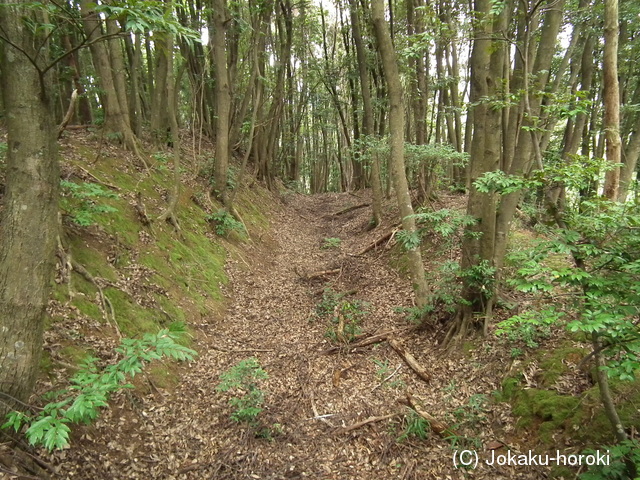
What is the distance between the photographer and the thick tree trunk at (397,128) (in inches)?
262

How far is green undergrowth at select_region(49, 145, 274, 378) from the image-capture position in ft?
16.0

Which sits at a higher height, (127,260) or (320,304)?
(127,260)

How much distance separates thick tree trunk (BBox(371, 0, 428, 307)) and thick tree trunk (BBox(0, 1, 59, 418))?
5.35 meters

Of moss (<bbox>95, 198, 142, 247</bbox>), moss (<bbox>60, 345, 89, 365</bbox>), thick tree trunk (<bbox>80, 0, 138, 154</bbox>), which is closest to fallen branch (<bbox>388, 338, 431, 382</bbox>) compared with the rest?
moss (<bbox>60, 345, 89, 365</bbox>)

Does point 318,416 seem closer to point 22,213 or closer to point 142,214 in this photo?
point 22,213

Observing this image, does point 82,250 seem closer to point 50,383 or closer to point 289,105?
point 50,383

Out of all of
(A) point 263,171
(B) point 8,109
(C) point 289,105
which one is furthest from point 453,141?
(B) point 8,109

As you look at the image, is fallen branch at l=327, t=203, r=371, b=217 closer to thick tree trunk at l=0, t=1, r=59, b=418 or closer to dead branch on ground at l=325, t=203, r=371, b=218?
dead branch on ground at l=325, t=203, r=371, b=218

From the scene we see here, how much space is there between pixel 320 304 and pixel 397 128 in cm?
406

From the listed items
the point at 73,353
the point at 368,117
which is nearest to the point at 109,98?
the point at 73,353

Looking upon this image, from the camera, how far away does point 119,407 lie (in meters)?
4.14

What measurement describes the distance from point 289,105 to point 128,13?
70.0 feet

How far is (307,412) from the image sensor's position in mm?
4891

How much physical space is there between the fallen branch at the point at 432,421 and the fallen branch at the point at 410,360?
72cm
